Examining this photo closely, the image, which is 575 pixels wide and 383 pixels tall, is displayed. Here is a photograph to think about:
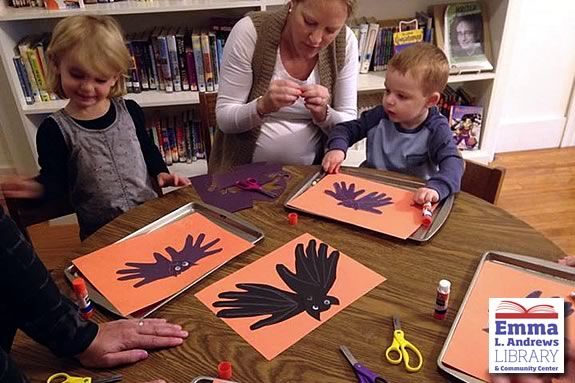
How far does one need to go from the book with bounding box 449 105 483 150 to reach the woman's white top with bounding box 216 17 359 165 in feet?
4.22

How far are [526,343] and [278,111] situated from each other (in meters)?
1.06

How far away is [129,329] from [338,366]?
351 millimetres

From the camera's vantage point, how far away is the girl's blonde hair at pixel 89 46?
4.06 ft

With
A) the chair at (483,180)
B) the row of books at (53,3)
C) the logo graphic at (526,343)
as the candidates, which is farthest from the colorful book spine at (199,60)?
the logo graphic at (526,343)

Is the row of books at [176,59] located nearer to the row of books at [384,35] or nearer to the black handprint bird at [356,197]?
the row of books at [384,35]

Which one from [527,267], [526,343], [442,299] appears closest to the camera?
[526,343]

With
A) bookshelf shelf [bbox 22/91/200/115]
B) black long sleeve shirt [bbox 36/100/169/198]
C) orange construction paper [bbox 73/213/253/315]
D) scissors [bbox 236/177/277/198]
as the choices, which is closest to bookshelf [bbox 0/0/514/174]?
bookshelf shelf [bbox 22/91/200/115]

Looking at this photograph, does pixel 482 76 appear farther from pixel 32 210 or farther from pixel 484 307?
pixel 32 210

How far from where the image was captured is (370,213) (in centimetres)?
115

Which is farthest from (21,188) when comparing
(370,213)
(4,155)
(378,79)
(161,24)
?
(378,79)

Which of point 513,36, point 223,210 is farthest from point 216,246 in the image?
point 513,36

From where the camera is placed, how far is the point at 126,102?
145cm

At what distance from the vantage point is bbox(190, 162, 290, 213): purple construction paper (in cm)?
120

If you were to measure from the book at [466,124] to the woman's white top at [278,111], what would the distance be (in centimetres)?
129
